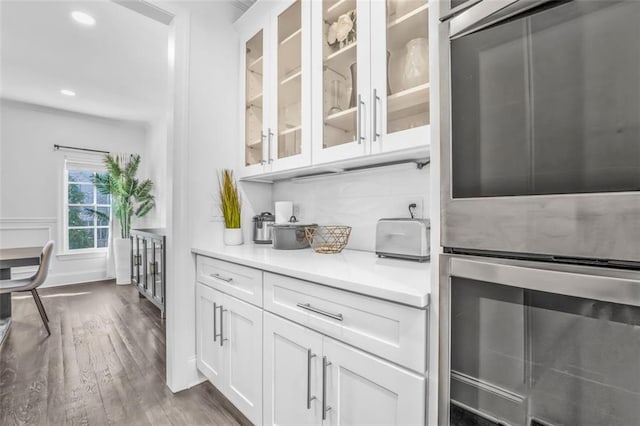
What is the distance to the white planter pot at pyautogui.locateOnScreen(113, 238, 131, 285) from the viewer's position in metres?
4.66

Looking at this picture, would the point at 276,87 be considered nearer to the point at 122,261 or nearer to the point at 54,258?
the point at 122,261

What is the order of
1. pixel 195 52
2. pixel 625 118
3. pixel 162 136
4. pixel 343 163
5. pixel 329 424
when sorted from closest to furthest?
→ pixel 625 118
pixel 329 424
pixel 343 163
pixel 195 52
pixel 162 136

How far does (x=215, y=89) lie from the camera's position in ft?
6.65

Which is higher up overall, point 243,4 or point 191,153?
point 243,4

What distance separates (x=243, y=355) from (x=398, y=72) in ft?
4.85

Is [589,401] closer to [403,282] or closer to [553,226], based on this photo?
A: [553,226]

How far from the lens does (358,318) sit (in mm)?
971

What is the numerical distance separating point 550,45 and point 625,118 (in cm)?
20

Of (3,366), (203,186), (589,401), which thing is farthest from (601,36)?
(3,366)

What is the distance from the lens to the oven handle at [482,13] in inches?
23.8

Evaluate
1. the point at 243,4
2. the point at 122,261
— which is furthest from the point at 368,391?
the point at 122,261

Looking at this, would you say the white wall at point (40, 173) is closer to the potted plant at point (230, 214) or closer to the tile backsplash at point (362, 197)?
the potted plant at point (230, 214)

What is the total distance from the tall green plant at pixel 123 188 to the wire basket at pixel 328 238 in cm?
426

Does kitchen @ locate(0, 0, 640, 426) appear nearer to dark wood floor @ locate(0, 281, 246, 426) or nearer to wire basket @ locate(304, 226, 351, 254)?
wire basket @ locate(304, 226, 351, 254)
